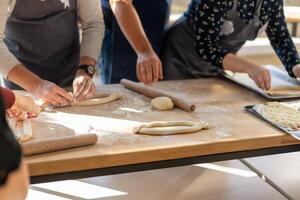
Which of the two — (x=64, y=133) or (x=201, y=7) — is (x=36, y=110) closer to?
(x=64, y=133)

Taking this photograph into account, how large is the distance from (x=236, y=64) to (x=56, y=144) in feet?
2.22

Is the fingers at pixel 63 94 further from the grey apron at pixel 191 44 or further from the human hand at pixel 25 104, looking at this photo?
the grey apron at pixel 191 44

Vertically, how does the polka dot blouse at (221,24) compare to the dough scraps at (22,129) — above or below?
above

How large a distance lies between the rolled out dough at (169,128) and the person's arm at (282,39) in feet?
2.01

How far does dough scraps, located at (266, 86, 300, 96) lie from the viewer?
1.37 m

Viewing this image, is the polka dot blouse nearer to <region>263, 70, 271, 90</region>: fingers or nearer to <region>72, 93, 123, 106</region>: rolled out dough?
<region>263, 70, 271, 90</region>: fingers

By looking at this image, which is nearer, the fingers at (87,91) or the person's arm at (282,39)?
the fingers at (87,91)

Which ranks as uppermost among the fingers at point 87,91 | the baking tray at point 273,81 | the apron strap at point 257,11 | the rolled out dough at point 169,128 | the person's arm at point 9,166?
the apron strap at point 257,11

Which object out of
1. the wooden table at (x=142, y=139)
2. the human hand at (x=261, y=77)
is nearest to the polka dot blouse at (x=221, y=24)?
the human hand at (x=261, y=77)

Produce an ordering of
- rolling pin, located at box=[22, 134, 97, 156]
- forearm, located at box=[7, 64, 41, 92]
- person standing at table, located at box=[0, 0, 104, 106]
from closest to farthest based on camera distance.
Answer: rolling pin, located at box=[22, 134, 97, 156] < forearm, located at box=[7, 64, 41, 92] < person standing at table, located at box=[0, 0, 104, 106]

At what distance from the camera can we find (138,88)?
135 centimetres

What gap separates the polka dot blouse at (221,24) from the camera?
146cm

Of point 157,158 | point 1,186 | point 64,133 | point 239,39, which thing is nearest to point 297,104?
point 239,39

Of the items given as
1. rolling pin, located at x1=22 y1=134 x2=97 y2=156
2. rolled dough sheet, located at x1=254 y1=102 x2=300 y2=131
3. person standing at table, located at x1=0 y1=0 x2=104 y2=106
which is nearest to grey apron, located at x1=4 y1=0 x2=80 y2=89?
person standing at table, located at x1=0 y1=0 x2=104 y2=106
